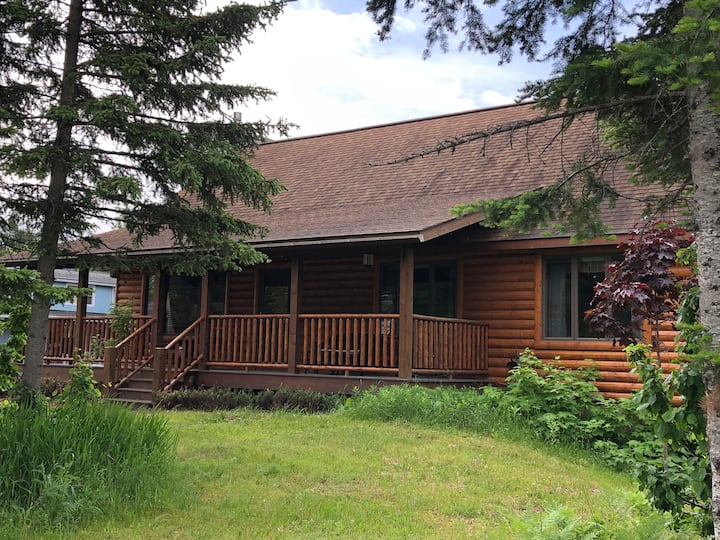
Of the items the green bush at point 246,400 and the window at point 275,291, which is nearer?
the green bush at point 246,400

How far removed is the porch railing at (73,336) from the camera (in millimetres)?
15789

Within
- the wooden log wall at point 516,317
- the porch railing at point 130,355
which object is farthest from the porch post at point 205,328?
the wooden log wall at point 516,317

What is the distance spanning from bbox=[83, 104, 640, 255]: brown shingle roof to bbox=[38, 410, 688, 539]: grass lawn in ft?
12.0

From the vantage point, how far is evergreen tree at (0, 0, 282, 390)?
8.02 metres

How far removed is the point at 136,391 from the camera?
45.6ft

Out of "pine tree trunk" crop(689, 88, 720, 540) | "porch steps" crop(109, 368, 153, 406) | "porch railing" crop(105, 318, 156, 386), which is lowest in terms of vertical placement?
"porch steps" crop(109, 368, 153, 406)

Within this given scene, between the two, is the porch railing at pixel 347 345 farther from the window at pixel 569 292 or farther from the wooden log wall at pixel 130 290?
the wooden log wall at pixel 130 290

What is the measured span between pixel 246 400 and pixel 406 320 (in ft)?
10.7

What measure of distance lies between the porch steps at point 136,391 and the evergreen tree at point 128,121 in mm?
5339

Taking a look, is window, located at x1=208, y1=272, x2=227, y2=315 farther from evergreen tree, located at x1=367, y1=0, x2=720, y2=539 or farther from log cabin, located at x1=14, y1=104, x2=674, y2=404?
evergreen tree, located at x1=367, y1=0, x2=720, y2=539

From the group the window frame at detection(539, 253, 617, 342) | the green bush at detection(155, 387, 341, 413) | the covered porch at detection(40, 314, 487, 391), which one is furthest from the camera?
the window frame at detection(539, 253, 617, 342)

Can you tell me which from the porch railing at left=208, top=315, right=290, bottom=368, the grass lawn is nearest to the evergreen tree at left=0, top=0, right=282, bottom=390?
the grass lawn

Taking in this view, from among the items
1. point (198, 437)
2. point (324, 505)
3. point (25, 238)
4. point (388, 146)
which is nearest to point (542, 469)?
point (324, 505)

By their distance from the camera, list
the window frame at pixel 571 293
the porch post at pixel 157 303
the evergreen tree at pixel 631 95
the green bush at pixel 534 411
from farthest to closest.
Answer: the porch post at pixel 157 303 → the window frame at pixel 571 293 → the green bush at pixel 534 411 → the evergreen tree at pixel 631 95
